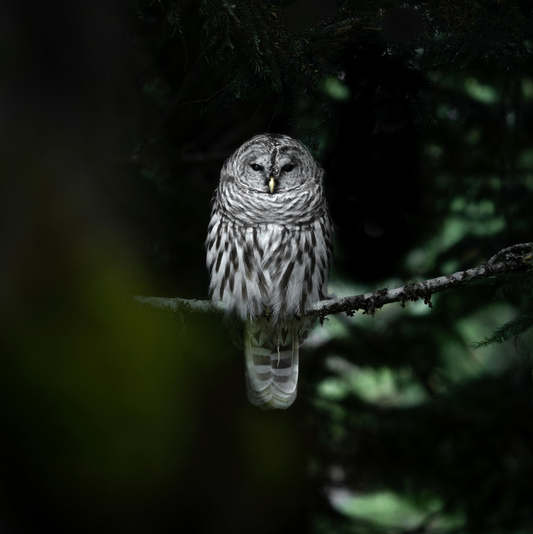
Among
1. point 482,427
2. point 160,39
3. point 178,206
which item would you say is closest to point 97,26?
point 160,39

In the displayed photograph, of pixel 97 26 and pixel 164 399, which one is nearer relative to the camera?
pixel 97 26

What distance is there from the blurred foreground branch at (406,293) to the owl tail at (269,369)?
345 millimetres

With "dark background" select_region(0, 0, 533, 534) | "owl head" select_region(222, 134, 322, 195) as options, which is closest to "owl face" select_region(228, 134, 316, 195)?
"owl head" select_region(222, 134, 322, 195)

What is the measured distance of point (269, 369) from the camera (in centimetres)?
292

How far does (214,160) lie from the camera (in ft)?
10.9

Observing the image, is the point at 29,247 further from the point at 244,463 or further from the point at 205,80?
the point at 205,80

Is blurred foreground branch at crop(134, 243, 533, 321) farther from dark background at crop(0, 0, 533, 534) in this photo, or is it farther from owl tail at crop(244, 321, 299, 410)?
owl tail at crop(244, 321, 299, 410)

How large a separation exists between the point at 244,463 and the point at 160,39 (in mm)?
2112

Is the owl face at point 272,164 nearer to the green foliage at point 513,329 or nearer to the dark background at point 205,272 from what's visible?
the dark background at point 205,272

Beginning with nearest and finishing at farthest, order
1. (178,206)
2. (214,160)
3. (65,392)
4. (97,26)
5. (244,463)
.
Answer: (65,392)
(97,26)
(244,463)
(178,206)
(214,160)

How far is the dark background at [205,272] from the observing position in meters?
1.21

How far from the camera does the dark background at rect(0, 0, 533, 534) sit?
121 cm

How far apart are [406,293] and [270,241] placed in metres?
0.73

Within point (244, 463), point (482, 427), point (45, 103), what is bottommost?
point (244, 463)
